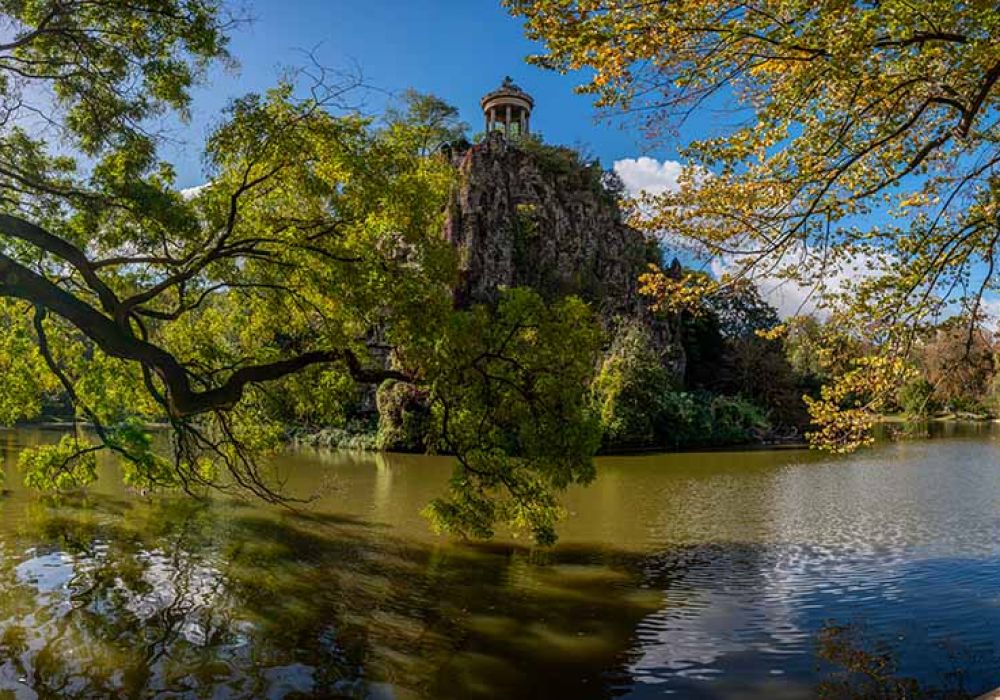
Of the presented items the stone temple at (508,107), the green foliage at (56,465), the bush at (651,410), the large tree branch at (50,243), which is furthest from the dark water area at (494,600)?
the stone temple at (508,107)

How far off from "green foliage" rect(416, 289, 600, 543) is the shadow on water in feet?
5.41

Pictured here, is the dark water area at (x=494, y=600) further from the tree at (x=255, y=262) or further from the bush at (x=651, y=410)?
the bush at (x=651, y=410)

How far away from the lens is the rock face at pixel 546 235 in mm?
40469

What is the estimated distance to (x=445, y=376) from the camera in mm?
9484

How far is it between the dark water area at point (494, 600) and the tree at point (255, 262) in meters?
1.61

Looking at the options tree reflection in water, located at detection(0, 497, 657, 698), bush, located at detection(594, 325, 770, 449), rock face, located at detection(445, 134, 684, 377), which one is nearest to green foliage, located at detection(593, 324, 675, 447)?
bush, located at detection(594, 325, 770, 449)

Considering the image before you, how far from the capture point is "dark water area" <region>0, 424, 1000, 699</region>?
6.93 meters

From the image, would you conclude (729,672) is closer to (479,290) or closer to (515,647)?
(515,647)

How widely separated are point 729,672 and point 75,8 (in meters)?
9.95

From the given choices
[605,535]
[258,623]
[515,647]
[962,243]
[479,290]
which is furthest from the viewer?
[479,290]

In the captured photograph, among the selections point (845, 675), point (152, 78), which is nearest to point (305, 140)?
point (152, 78)

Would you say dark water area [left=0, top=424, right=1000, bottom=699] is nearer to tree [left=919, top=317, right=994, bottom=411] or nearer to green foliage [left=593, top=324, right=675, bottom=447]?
tree [left=919, top=317, right=994, bottom=411]

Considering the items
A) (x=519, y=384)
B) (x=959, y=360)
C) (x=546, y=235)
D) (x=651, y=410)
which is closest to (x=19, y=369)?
(x=519, y=384)

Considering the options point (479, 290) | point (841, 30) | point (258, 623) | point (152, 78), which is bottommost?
point (258, 623)
